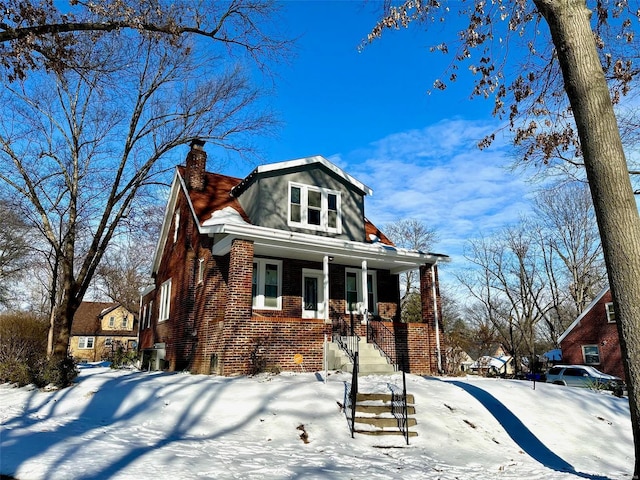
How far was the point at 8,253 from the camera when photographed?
3122 centimetres

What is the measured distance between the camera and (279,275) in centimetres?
1470

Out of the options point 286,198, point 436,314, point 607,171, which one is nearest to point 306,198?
point 286,198

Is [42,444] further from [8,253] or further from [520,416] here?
[8,253]

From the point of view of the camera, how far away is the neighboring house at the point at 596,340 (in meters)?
26.5

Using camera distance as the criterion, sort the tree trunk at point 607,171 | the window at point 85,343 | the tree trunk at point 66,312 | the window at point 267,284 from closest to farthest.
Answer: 1. the tree trunk at point 607,171
2. the tree trunk at point 66,312
3. the window at point 267,284
4. the window at point 85,343

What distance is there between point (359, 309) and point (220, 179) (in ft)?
26.4

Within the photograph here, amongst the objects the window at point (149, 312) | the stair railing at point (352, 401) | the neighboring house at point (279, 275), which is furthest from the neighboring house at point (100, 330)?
the stair railing at point (352, 401)

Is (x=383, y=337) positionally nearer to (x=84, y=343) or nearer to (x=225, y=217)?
(x=225, y=217)

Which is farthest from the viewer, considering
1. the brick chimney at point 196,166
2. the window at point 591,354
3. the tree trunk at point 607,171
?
the window at point 591,354

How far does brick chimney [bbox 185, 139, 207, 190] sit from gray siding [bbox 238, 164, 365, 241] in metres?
1.77

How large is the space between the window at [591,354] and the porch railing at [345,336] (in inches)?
832

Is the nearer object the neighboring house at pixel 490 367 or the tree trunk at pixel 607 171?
the tree trunk at pixel 607 171

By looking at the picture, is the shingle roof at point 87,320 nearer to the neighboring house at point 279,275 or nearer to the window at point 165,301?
the window at point 165,301

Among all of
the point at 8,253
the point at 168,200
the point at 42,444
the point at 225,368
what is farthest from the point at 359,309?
the point at 8,253
